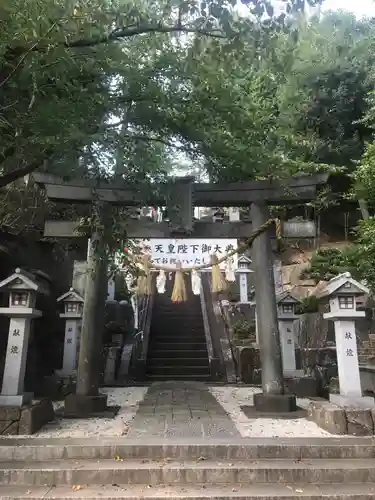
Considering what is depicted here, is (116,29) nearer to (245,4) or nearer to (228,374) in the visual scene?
(245,4)

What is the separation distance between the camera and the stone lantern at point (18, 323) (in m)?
6.40

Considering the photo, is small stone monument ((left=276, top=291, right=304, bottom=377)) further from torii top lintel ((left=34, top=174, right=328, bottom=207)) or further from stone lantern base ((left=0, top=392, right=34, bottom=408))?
stone lantern base ((left=0, top=392, right=34, bottom=408))

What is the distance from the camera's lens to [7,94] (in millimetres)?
5082

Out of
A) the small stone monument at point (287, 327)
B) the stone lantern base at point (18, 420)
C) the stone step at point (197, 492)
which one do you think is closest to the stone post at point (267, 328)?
the small stone monument at point (287, 327)

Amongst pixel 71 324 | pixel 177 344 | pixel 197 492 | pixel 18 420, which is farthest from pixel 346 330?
pixel 177 344

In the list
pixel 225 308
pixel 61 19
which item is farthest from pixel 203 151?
pixel 225 308

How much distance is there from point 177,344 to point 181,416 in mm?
6895

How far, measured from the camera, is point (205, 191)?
8.05 meters

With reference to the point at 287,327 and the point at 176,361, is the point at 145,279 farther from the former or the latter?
the point at 176,361

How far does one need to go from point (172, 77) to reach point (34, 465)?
555cm

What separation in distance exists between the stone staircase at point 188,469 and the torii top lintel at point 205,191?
407 cm

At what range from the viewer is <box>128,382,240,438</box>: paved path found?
237 inches

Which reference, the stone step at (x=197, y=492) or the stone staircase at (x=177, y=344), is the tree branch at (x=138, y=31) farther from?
the stone staircase at (x=177, y=344)

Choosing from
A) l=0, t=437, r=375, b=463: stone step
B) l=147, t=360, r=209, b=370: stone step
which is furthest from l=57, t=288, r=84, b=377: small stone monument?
l=0, t=437, r=375, b=463: stone step
